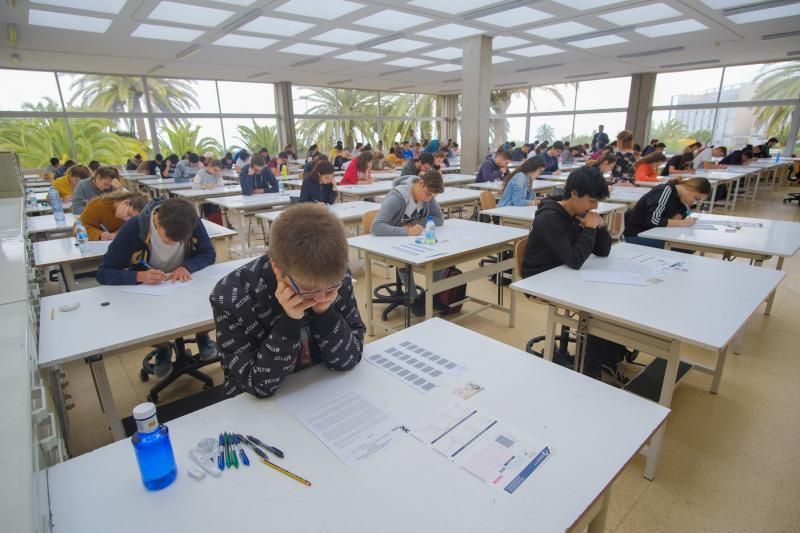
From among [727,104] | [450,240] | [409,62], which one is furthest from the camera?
[727,104]

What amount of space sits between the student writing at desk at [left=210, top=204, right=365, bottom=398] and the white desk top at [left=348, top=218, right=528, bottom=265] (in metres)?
1.42

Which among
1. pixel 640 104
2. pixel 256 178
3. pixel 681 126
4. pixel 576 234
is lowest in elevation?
pixel 576 234

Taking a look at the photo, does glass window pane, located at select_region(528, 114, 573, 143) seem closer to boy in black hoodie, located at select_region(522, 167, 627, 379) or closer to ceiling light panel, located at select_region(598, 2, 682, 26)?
ceiling light panel, located at select_region(598, 2, 682, 26)

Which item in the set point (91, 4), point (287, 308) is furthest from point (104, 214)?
point (91, 4)

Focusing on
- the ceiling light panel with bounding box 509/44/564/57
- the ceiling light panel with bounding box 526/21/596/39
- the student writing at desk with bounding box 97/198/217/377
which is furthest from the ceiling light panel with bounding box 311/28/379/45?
the student writing at desk with bounding box 97/198/217/377

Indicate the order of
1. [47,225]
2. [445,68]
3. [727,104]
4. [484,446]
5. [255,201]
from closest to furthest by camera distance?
[484,446]
[47,225]
[255,201]
[445,68]
[727,104]

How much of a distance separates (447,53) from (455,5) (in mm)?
3102

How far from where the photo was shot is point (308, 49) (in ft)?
26.4

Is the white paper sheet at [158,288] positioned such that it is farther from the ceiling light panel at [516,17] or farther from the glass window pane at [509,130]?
the glass window pane at [509,130]

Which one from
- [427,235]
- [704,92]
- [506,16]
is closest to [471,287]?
[427,235]

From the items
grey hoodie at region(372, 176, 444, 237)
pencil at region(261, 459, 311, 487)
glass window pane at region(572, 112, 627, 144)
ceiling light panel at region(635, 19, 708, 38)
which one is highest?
ceiling light panel at region(635, 19, 708, 38)

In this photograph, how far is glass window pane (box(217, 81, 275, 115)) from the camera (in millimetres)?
11781

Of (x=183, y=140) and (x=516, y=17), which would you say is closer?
(x=516, y=17)

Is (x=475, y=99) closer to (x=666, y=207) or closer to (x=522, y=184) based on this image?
(x=522, y=184)
